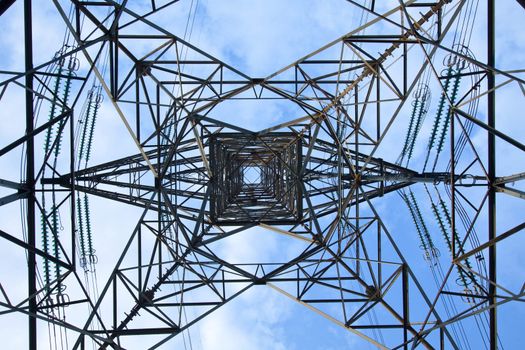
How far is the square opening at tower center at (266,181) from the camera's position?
16.6m

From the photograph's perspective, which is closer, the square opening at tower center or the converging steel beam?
the converging steel beam

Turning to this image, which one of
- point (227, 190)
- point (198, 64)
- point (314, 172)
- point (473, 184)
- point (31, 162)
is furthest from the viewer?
point (227, 190)

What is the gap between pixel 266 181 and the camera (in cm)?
2567

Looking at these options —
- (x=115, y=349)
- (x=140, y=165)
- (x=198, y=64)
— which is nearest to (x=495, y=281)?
(x=115, y=349)

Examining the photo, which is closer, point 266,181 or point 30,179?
point 30,179

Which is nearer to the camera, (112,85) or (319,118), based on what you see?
(112,85)

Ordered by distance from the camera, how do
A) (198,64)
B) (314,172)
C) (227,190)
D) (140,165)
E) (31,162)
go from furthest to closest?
1. (227,190)
2. (314,172)
3. (140,165)
4. (198,64)
5. (31,162)

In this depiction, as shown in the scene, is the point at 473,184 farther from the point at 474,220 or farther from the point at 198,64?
the point at 198,64

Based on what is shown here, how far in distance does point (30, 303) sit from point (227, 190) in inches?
413

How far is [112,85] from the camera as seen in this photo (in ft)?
42.0

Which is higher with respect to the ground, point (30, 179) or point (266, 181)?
point (266, 181)

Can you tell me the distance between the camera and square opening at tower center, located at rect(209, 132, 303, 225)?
54.5 feet

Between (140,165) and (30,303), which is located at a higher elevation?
(140,165)

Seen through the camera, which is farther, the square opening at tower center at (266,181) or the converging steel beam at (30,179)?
the square opening at tower center at (266,181)
